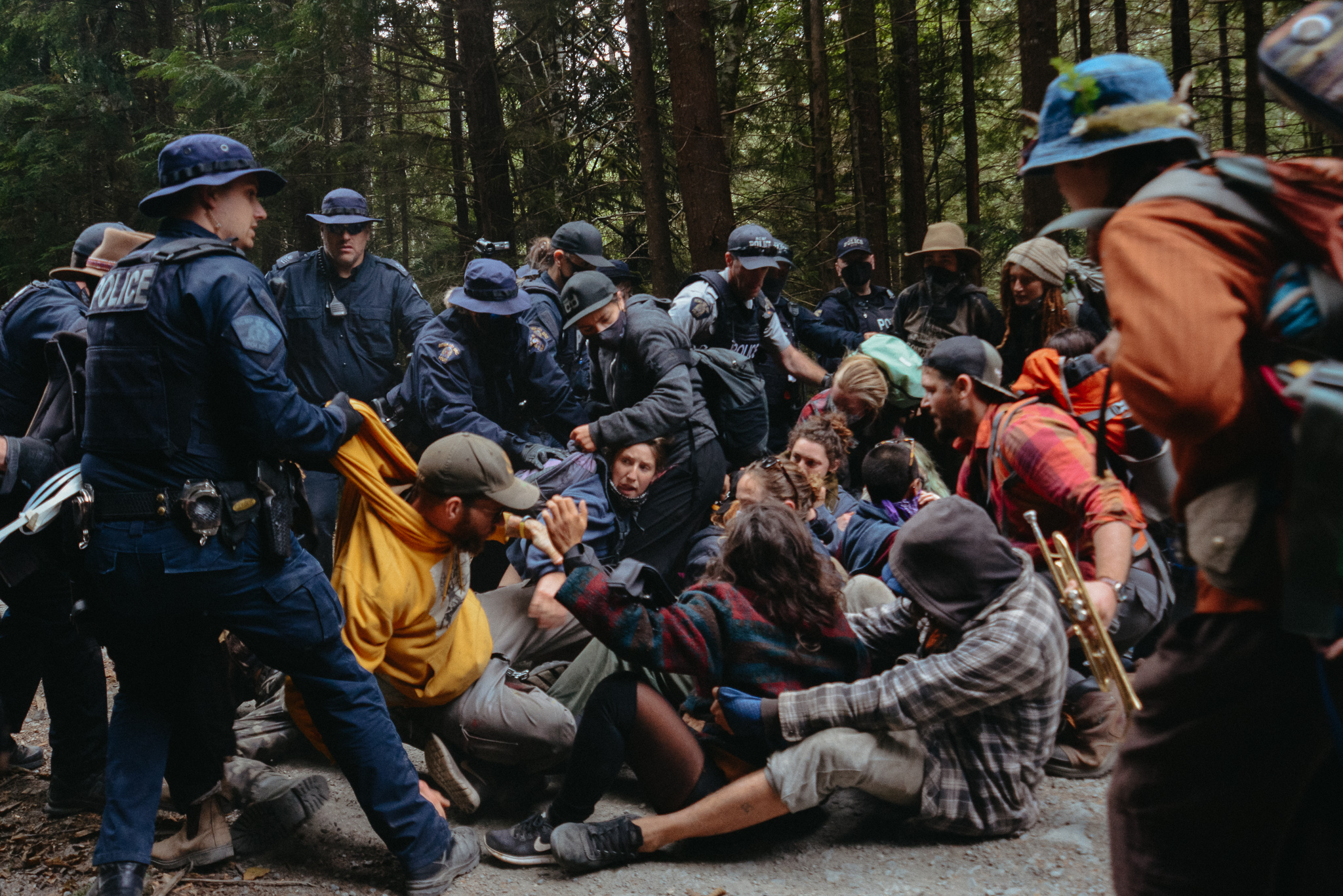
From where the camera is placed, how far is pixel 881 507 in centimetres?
514

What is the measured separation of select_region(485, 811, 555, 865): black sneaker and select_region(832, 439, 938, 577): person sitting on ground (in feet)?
6.39

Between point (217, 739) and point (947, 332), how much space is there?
16.4 ft

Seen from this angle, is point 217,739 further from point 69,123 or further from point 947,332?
point 69,123

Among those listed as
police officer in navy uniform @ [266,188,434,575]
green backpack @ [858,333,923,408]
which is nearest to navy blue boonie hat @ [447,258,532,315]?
police officer in navy uniform @ [266,188,434,575]

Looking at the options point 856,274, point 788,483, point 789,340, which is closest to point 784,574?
point 788,483

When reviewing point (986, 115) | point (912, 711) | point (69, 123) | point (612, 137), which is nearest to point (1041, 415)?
point (912, 711)

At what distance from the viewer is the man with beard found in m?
6.48

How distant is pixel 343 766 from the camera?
124 inches

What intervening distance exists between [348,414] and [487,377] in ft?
7.52

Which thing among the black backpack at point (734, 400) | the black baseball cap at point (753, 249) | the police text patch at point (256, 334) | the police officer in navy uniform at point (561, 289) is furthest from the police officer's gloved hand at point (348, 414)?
the black baseball cap at point (753, 249)

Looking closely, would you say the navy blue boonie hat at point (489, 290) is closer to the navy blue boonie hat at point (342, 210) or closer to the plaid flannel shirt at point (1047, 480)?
the navy blue boonie hat at point (342, 210)

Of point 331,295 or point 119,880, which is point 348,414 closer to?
point 119,880

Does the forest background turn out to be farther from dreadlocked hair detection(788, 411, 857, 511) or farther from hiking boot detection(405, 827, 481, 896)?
hiking boot detection(405, 827, 481, 896)

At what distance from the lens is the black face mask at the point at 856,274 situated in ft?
26.8
